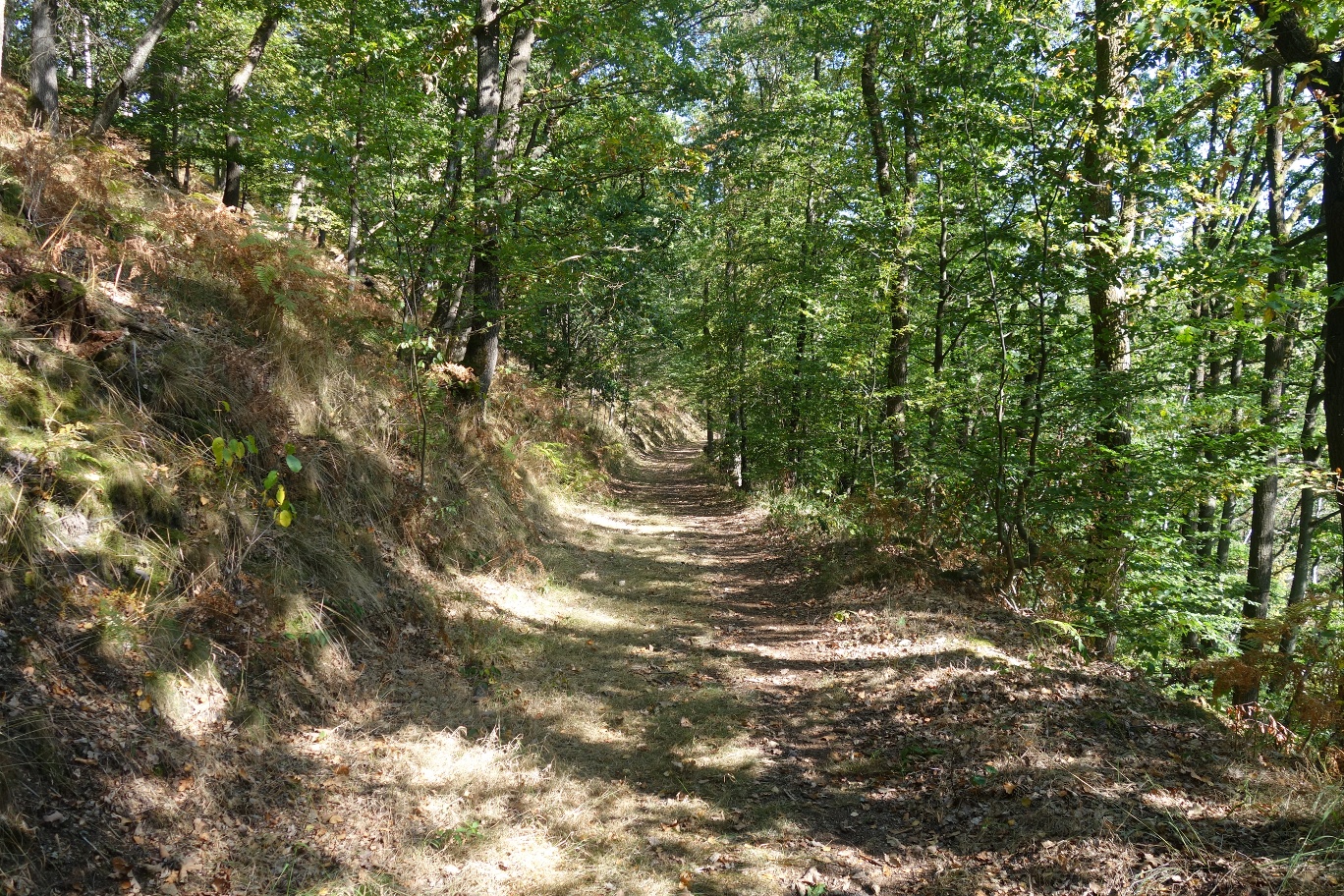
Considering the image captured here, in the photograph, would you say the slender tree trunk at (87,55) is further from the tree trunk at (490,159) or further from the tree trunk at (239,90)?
the tree trunk at (490,159)

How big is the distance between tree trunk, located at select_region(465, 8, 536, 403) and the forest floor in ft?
14.3

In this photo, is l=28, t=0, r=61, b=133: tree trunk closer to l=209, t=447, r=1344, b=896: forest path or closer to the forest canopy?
the forest canopy

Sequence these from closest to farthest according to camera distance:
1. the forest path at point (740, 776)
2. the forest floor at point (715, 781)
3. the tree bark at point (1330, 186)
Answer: the forest floor at point (715, 781), the forest path at point (740, 776), the tree bark at point (1330, 186)

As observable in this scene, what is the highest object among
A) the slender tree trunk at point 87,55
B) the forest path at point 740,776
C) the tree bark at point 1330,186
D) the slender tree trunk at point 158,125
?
the slender tree trunk at point 87,55

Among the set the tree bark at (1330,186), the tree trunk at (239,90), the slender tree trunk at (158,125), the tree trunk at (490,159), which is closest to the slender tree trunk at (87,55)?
the slender tree trunk at (158,125)

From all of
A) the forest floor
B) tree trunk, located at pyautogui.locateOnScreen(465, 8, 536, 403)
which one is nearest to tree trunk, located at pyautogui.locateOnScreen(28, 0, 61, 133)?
tree trunk, located at pyautogui.locateOnScreen(465, 8, 536, 403)

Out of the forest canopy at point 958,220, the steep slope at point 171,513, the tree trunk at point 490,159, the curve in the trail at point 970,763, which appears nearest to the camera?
the steep slope at point 171,513

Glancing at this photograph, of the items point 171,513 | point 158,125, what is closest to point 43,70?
point 158,125

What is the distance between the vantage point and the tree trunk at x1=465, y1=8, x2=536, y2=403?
25.5 ft

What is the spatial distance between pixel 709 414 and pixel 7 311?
21.9 meters

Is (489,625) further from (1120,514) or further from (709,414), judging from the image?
(709,414)

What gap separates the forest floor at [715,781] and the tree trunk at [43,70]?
674cm

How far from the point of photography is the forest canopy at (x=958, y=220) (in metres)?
6.11

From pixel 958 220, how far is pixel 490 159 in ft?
20.4
